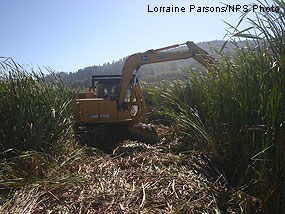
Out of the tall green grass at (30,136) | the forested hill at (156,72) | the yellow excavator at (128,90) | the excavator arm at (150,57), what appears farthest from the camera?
the excavator arm at (150,57)

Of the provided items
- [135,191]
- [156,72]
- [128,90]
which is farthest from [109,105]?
[156,72]

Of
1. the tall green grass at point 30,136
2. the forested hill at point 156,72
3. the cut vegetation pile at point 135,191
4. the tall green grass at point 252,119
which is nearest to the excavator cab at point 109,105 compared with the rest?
the forested hill at point 156,72

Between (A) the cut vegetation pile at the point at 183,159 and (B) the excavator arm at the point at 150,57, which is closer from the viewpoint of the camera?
(A) the cut vegetation pile at the point at 183,159

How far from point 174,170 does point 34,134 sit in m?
1.59

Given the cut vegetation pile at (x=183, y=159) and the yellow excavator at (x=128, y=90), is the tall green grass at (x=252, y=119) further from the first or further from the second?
the yellow excavator at (x=128, y=90)

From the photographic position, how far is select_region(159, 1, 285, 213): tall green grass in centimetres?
220

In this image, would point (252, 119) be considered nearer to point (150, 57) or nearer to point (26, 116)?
point (26, 116)

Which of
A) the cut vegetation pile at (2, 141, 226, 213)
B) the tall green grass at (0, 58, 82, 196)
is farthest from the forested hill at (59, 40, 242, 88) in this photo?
the tall green grass at (0, 58, 82, 196)

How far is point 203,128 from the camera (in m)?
3.43

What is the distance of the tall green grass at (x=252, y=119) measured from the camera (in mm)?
2201

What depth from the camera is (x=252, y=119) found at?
2.68 meters

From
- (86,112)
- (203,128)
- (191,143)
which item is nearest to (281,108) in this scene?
(203,128)

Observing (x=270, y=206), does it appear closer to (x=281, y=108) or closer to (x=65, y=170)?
(x=281, y=108)

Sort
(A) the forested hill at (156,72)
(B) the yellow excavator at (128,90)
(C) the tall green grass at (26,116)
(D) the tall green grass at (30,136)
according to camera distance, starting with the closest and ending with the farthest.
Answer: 1. (D) the tall green grass at (30,136)
2. (C) the tall green grass at (26,116)
3. (A) the forested hill at (156,72)
4. (B) the yellow excavator at (128,90)
